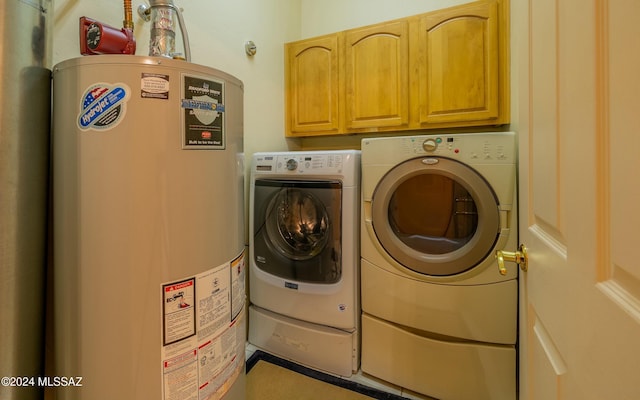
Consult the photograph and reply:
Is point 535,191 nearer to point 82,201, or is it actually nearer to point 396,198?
point 396,198

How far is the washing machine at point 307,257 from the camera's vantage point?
1.39 metres

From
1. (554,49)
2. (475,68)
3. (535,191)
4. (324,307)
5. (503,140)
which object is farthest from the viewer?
(475,68)

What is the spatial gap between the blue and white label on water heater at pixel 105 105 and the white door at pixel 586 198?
0.77 metres

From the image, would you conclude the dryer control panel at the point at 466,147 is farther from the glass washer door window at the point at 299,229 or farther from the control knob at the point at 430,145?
the glass washer door window at the point at 299,229

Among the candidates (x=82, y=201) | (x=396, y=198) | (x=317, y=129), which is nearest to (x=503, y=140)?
(x=396, y=198)

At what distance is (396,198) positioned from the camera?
1.45m

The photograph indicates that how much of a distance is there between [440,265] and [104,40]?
1.47m

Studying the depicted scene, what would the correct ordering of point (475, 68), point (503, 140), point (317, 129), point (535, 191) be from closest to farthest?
1. point (535, 191)
2. point (503, 140)
3. point (475, 68)
4. point (317, 129)

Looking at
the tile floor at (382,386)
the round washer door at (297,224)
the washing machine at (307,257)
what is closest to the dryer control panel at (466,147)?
the washing machine at (307,257)

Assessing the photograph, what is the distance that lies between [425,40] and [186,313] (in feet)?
6.24

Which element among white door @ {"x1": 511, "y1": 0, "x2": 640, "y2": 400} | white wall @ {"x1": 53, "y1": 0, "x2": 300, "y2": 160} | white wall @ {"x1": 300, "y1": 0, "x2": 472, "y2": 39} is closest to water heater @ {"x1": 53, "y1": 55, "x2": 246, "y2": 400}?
white wall @ {"x1": 53, "y1": 0, "x2": 300, "y2": 160}

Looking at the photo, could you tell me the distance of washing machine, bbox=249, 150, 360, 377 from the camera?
139cm

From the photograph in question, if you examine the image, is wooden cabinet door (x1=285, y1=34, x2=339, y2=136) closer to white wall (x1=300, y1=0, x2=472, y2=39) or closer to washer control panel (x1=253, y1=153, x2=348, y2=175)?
white wall (x1=300, y1=0, x2=472, y2=39)

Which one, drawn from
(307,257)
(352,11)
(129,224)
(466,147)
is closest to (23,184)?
(129,224)
